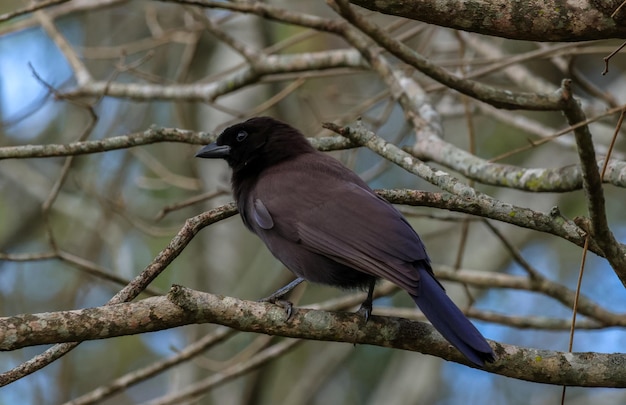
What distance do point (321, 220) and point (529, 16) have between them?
135 cm

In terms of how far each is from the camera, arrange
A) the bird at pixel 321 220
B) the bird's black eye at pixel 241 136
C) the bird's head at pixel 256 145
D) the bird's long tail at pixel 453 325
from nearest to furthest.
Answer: the bird's long tail at pixel 453 325 → the bird at pixel 321 220 → the bird's head at pixel 256 145 → the bird's black eye at pixel 241 136

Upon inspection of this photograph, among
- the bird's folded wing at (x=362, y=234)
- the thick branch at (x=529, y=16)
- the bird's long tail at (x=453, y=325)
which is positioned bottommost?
the bird's long tail at (x=453, y=325)

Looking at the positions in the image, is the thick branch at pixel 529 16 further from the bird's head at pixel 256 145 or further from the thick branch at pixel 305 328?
the bird's head at pixel 256 145

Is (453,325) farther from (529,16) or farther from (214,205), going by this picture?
(214,205)

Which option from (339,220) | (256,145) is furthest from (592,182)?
(256,145)

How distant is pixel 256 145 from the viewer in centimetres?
424

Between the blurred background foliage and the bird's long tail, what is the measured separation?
8.85 feet

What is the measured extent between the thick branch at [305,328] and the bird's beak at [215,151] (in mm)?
1346

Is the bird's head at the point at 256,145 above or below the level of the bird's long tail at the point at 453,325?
above

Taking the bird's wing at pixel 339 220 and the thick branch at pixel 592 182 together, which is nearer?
the thick branch at pixel 592 182

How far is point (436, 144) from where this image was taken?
4133 millimetres

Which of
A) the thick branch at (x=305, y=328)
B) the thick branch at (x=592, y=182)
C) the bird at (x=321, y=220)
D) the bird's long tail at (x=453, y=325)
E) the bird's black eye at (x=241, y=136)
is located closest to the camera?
the thick branch at (x=592, y=182)

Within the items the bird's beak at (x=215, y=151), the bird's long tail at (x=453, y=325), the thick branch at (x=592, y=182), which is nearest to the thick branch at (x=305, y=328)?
the bird's long tail at (x=453, y=325)

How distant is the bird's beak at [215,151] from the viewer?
420 centimetres
